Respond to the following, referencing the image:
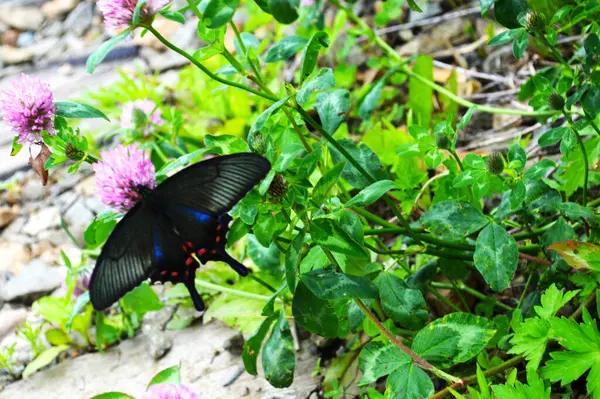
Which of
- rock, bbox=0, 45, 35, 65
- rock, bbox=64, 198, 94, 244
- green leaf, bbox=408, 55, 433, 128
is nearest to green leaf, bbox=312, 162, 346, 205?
green leaf, bbox=408, 55, 433, 128

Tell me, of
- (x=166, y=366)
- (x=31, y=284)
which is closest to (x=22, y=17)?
(x=31, y=284)

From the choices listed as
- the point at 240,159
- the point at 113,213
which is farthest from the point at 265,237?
the point at 113,213

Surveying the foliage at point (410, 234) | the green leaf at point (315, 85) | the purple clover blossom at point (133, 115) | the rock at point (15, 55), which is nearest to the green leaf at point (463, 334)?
the foliage at point (410, 234)

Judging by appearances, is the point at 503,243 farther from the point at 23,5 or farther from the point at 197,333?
the point at 23,5

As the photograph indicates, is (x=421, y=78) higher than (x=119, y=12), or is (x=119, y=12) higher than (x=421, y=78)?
(x=119, y=12)

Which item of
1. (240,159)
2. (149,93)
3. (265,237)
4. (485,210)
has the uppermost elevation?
(240,159)

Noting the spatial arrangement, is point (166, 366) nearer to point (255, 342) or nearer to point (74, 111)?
point (255, 342)

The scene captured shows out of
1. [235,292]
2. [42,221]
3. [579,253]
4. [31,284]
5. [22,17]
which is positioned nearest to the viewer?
[579,253]
